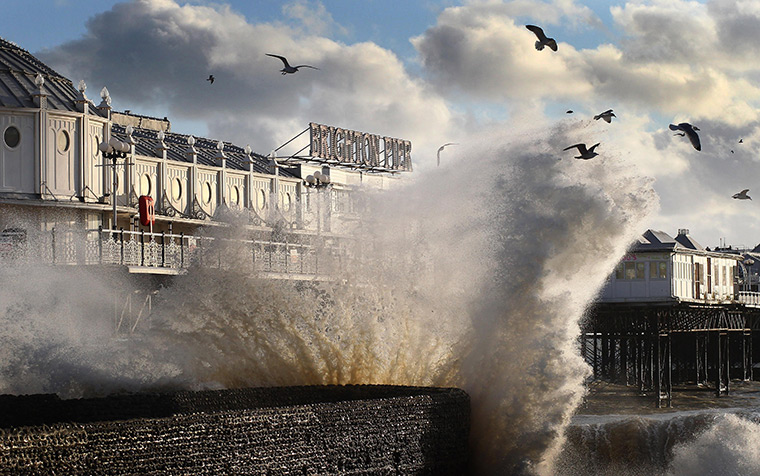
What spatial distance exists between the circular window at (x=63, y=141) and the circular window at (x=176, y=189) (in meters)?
7.85

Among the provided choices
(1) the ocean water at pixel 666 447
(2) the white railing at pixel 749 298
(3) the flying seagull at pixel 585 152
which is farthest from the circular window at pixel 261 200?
(3) the flying seagull at pixel 585 152

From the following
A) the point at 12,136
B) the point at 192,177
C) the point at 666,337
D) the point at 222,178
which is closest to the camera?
the point at 12,136

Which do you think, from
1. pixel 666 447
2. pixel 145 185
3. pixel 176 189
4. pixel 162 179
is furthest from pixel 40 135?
pixel 666 447

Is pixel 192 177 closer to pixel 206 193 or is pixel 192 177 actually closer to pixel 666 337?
pixel 206 193

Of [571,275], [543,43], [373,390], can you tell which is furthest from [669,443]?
[543,43]

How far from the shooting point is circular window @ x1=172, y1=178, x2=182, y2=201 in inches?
1923

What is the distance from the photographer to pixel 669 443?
24.6m

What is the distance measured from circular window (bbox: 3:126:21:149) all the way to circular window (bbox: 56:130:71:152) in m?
1.44

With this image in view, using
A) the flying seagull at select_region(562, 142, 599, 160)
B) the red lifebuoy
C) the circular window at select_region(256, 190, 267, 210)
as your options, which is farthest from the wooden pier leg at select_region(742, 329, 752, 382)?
the flying seagull at select_region(562, 142, 599, 160)

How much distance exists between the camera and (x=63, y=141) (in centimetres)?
4138

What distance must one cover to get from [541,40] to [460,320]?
6.39 m

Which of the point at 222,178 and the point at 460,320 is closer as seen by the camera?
the point at 460,320

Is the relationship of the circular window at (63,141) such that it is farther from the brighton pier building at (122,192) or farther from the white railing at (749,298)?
the white railing at (749,298)

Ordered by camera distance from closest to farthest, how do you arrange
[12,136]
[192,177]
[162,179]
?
[12,136]
[162,179]
[192,177]
